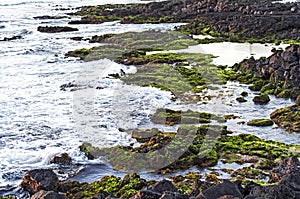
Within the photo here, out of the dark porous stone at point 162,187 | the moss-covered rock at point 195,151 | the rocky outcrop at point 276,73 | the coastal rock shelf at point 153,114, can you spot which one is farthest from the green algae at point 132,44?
the dark porous stone at point 162,187

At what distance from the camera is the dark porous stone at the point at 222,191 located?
37.3ft

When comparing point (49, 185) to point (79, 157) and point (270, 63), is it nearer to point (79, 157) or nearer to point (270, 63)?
point (79, 157)

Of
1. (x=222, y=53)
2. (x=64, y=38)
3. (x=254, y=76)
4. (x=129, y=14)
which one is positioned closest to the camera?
(x=254, y=76)

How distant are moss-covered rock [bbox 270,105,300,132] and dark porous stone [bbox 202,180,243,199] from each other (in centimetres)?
940

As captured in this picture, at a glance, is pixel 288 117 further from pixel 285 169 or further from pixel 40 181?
pixel 40 181

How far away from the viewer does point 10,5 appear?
88.4 metres

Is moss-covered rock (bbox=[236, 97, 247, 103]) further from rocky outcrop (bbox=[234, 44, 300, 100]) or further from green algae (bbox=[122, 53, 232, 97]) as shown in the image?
green algae (bbox=[122, 53, 232, 97])

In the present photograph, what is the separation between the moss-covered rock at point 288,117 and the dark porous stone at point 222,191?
9401mm

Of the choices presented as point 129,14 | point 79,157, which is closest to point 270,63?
point 79,157

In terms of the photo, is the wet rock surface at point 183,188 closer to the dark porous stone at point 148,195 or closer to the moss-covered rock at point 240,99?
the dark porous stone at point 148,195

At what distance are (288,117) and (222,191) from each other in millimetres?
11063

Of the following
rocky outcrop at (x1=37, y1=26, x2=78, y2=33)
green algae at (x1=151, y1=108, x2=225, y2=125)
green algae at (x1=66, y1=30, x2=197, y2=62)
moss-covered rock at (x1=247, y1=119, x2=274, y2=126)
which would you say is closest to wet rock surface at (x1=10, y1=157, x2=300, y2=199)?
green algae at (x1=151, y1=108, x2=225, y2=125)

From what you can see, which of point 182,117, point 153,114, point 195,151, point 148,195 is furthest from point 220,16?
point 148,195

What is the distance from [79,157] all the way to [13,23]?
50.3 metres
